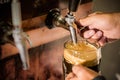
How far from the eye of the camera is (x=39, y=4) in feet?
3.55

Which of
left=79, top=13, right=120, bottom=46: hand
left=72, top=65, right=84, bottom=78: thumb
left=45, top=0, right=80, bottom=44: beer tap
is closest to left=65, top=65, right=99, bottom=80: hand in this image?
left=72, top=65, right=84, bottom=78: thumb

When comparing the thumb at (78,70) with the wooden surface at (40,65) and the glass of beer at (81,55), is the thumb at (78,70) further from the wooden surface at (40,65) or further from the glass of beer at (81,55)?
the wooden surface at (40,65)

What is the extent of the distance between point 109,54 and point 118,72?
16cm

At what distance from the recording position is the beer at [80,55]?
3.21 ft

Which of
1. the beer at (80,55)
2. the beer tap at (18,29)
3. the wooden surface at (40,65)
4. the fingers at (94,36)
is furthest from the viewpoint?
the fingers at (94,36)

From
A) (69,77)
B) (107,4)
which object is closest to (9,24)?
(69,77)

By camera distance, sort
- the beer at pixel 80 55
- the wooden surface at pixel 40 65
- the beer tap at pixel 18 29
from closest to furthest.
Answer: the beer tap at pixel 18 29 < the beer at pixel 80 55 < the wooden surface at pixel 40 65

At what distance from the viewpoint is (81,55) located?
0.98 metres

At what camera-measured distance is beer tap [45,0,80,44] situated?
0.93m

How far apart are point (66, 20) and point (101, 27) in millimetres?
Result: 334

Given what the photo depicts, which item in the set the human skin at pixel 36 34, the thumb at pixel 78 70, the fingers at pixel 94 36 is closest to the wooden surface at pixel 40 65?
the human skin at pixel 36 34

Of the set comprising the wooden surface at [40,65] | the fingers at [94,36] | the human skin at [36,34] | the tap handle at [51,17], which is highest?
the tap handle at [51,17]

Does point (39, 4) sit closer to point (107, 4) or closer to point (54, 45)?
point (54, 45)

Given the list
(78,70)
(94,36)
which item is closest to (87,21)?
(94,36)
